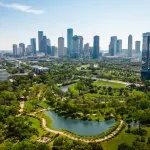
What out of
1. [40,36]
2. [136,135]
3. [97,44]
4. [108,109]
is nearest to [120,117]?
[108,109]

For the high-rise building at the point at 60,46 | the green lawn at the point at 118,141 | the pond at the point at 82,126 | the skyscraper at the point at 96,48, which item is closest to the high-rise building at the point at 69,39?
the high-rise building at the point at 60,46

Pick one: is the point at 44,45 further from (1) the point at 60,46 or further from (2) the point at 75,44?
(2) the point at 75,44

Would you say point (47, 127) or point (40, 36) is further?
point (40, 36)

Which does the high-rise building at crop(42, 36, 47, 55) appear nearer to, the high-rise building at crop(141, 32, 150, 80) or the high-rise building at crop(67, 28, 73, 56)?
the high-rise building at crop(67, 28, 73, 56)

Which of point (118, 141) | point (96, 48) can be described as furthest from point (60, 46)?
point (118, 141)

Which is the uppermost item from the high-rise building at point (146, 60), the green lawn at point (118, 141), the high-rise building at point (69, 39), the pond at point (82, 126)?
the high-rise building at point (69, 39)

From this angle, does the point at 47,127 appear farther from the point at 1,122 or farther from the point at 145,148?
the point at 145,148

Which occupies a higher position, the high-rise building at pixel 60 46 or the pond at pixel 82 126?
the high-rise building at pixel 60 46

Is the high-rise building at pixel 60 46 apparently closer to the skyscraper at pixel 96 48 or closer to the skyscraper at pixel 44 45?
the skyscraper at pixel 44 45
